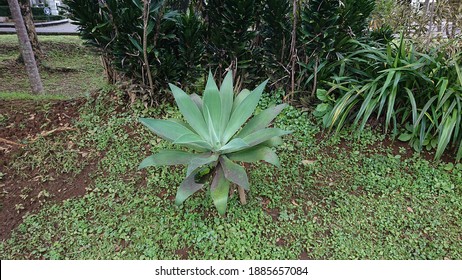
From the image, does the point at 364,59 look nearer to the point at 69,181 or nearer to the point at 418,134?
the point at 418,134

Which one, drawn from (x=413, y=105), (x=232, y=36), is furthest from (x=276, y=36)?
(x=413, y=105)

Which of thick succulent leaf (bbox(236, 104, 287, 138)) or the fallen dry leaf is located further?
the fallen dry leaf

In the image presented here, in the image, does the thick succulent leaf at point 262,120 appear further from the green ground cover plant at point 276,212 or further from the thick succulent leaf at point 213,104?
the green ground cover plant at point 276,212

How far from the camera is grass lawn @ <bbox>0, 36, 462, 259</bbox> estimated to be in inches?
75.2

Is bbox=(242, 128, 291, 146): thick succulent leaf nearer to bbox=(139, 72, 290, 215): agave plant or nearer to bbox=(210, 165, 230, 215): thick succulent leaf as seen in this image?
bbox=(139, 72, 290, 215): agave plant

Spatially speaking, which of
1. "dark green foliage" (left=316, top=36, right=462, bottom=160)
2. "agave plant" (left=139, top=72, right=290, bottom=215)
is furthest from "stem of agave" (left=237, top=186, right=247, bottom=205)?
"dark green foliage" (left=316, top=36, right=462, bottom=160)

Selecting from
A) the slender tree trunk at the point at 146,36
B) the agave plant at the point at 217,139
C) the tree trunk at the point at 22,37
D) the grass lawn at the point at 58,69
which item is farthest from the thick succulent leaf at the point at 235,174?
the grass lawn at the point at 58,69

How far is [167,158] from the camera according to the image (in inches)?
72.7

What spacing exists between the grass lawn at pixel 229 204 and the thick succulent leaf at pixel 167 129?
1.81 ft

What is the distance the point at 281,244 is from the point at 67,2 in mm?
2538

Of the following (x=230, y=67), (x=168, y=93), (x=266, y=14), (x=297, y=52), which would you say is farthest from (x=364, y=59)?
(x=168, y=93)

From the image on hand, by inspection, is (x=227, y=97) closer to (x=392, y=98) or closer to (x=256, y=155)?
(x=256, y=155)

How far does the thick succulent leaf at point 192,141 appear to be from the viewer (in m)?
1.67

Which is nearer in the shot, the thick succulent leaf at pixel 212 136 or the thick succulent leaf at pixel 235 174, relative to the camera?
the thick succulent leaf at pixel 235 174
